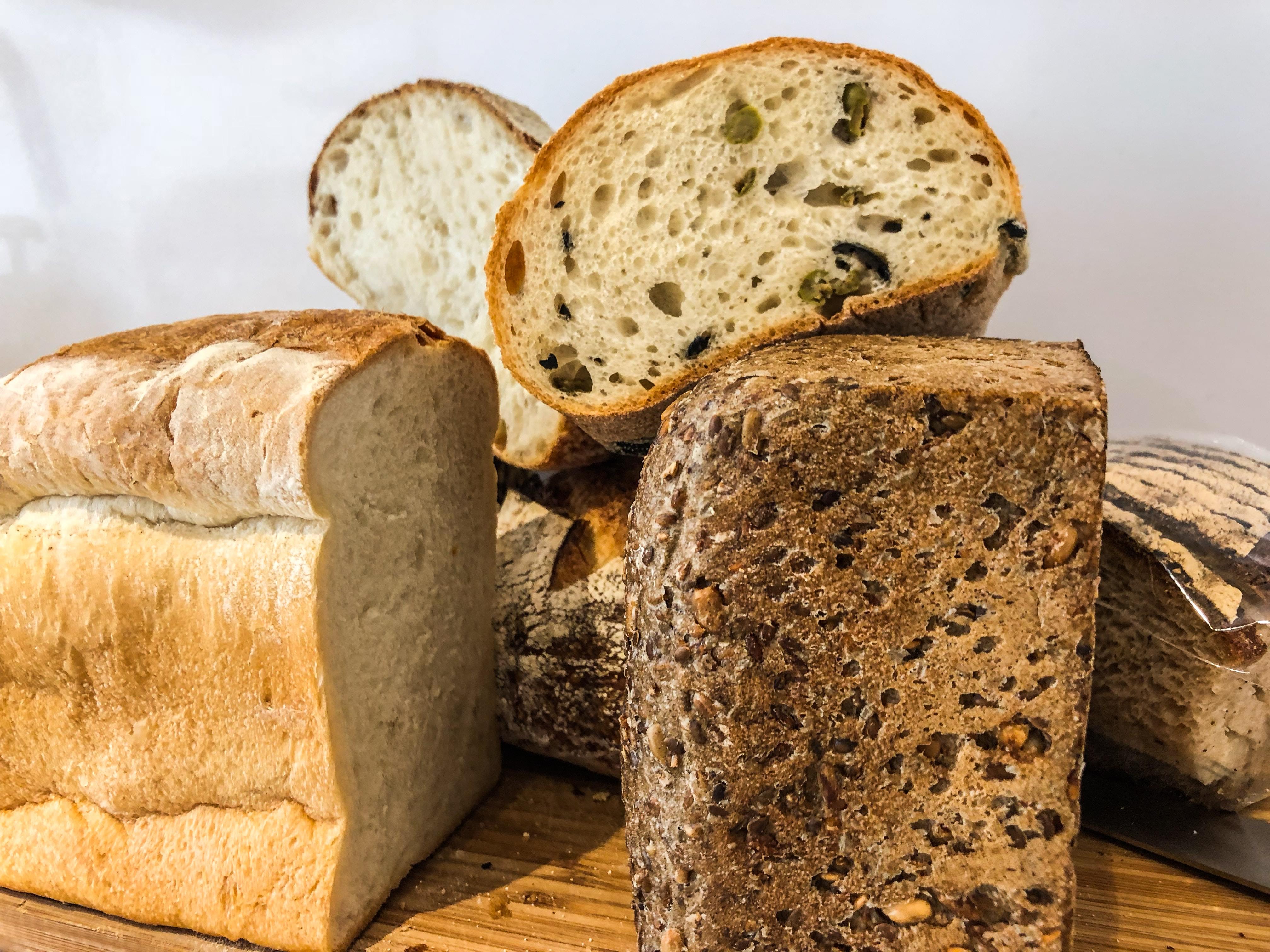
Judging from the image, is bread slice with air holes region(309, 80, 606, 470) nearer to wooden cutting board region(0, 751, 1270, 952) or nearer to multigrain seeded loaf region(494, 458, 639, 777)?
multigrain seeded loaf region(494, 458, 639, 777)

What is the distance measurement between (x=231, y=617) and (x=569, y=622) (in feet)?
1.80

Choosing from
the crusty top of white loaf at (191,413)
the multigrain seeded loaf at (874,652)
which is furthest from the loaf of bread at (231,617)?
the multigrain seeded loaf at (874,652)

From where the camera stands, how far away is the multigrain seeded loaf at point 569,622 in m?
1.54

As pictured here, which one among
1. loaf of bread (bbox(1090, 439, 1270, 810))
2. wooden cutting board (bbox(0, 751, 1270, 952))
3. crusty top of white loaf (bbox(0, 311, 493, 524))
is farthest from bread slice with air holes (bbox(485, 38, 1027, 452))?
wooden cutting board (bbox(0, 751, 1270, 952))

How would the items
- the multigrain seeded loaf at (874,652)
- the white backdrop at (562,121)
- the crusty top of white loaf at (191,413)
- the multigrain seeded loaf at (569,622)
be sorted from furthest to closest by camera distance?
the white backdrop at (562,121)
the multigrain seeded loaf at (569,622)
the crusty top of white loaf at (191,413)
the multigrain seeded loaf at (874,652)

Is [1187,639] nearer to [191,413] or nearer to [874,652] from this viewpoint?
[874,652]

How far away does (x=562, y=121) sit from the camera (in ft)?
7.06

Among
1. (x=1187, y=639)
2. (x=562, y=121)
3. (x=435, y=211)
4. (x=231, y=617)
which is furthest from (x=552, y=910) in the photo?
(x=562, y=121)

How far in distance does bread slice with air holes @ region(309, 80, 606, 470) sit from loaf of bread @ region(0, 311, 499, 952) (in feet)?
0.75

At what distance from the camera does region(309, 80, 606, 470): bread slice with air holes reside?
1.63 meters

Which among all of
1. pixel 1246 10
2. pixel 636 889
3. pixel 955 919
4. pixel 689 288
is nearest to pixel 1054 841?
pixel 955 919

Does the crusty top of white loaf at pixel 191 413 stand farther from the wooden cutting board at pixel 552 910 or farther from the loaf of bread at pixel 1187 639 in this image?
the loaf of bread at pixel 1187 639

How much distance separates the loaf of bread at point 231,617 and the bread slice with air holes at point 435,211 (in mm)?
227

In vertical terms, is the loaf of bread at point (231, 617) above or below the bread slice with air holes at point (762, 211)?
below
